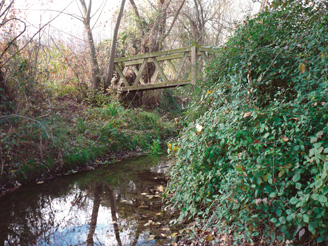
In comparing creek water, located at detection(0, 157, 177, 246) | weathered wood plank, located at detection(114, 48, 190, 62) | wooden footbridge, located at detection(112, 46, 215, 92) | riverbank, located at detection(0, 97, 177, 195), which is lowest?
→ creek water, located at detection(0, 157, 177, 246)

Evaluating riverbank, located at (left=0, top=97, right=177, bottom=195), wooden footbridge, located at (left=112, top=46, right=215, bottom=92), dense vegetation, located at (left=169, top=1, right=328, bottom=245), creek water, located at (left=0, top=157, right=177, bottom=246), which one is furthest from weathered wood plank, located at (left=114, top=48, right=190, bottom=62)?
dense vegetation, located at (left=169, top=1, right=328, bottom=245)

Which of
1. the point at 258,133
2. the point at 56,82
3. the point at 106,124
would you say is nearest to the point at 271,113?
the point at 258,133

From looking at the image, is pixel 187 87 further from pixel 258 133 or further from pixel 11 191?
pixel 11 191

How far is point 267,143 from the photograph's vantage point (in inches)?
107

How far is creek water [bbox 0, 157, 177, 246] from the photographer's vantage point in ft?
11.7

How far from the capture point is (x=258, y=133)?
2943 millimetres

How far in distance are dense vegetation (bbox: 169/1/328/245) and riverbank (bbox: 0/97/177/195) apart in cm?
329

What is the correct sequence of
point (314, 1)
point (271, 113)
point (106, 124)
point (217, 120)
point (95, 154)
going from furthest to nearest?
point (106, 124)
point (95, 154)
point (314, 1)
point (217, 120)
point (271, 113)

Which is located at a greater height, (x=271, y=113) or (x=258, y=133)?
(x=271, y=113)

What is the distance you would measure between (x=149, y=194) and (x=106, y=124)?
4204mm

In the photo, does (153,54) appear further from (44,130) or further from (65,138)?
(44,130)

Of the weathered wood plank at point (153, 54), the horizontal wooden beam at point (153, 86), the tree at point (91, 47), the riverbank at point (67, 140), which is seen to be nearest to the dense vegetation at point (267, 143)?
the riverbank at point (67, 140)

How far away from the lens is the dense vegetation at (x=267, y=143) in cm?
249

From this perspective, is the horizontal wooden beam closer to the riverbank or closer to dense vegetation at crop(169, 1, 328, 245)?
the riverbank
